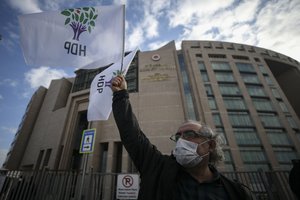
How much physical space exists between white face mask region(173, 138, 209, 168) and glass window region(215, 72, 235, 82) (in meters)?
24.0

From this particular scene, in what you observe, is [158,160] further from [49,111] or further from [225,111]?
[49,111]

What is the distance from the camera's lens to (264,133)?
62.8 feet

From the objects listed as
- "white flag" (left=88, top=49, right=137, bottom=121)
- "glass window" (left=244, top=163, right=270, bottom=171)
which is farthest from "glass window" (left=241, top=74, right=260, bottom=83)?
"white flag" (left=88, top=49, right=137, bottom=121)

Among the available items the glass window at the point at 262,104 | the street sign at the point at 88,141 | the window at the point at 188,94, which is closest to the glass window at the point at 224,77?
the glass window at the point at 262,104

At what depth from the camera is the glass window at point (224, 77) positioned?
2342cm

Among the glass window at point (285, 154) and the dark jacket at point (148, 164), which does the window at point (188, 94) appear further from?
the dark jacket at point (148, 164)

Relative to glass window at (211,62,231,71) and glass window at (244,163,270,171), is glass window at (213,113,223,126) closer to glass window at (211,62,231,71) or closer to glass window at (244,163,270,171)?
glass window at (244,163,270,171)

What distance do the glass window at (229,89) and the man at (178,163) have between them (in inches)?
889

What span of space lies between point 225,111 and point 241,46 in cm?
1606

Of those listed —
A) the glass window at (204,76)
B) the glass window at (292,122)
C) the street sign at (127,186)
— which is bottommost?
the street sign at (127,186)

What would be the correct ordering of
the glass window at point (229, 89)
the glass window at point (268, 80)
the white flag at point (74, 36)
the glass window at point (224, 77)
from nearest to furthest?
1. the white flag at point (74, 36)
2. the glass window at point (229, 89)
3. the glass window at point (224, 77)
4. the glass window at point (268, 80)

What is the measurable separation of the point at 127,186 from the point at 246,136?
18757 mm

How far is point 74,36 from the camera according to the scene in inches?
126

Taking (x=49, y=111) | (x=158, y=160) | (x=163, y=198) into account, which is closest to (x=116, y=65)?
(x=158, y=160)
